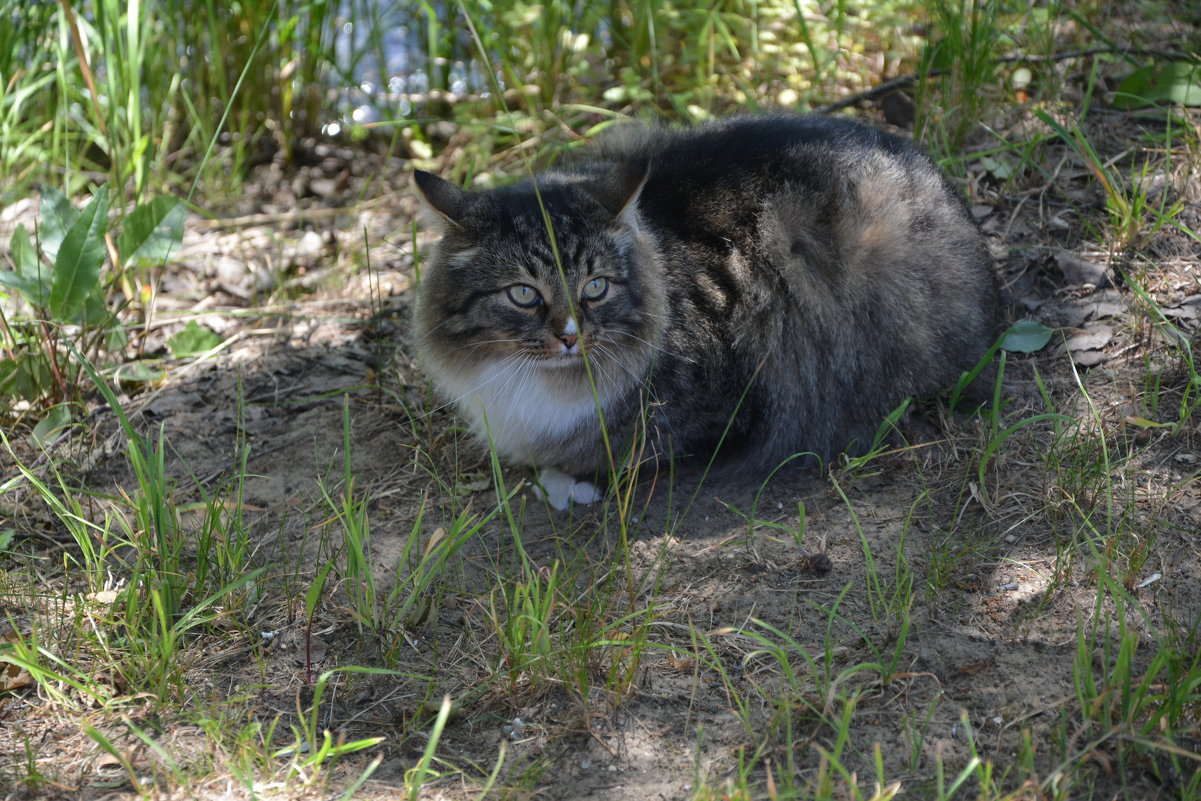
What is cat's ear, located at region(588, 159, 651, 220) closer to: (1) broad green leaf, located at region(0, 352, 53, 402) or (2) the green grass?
(2) the green grass

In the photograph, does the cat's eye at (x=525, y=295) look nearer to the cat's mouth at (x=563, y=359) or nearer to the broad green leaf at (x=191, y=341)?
the cat's mouth at (x=563, y=359)

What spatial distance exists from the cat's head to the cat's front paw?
385 mm

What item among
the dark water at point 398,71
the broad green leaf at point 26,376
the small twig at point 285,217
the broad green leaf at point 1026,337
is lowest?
the broad green leaf at point 1026,337

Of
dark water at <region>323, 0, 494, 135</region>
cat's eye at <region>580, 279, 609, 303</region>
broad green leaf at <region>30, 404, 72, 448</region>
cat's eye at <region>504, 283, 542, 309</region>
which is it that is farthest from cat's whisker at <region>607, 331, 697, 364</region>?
dark water at <region>323, 0, 494, 135</region>

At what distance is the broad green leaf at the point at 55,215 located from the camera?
3.60 m

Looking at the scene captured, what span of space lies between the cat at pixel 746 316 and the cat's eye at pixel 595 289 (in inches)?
3.0

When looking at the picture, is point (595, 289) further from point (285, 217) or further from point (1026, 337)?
point (285, 217)

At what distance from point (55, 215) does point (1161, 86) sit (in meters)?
4.28

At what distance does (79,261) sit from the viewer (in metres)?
3.45

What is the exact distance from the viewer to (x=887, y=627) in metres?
2.58

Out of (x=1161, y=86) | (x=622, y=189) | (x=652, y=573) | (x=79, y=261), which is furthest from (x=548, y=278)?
(x=1161, y=86)

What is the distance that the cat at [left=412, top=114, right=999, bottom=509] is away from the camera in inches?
125

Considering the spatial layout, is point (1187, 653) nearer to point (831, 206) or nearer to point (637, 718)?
point (637, 718)

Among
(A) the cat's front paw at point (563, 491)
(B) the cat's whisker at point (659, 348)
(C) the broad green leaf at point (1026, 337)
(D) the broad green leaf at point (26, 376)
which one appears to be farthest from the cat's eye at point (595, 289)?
(D) the broad green leaf at point (26, 376)
